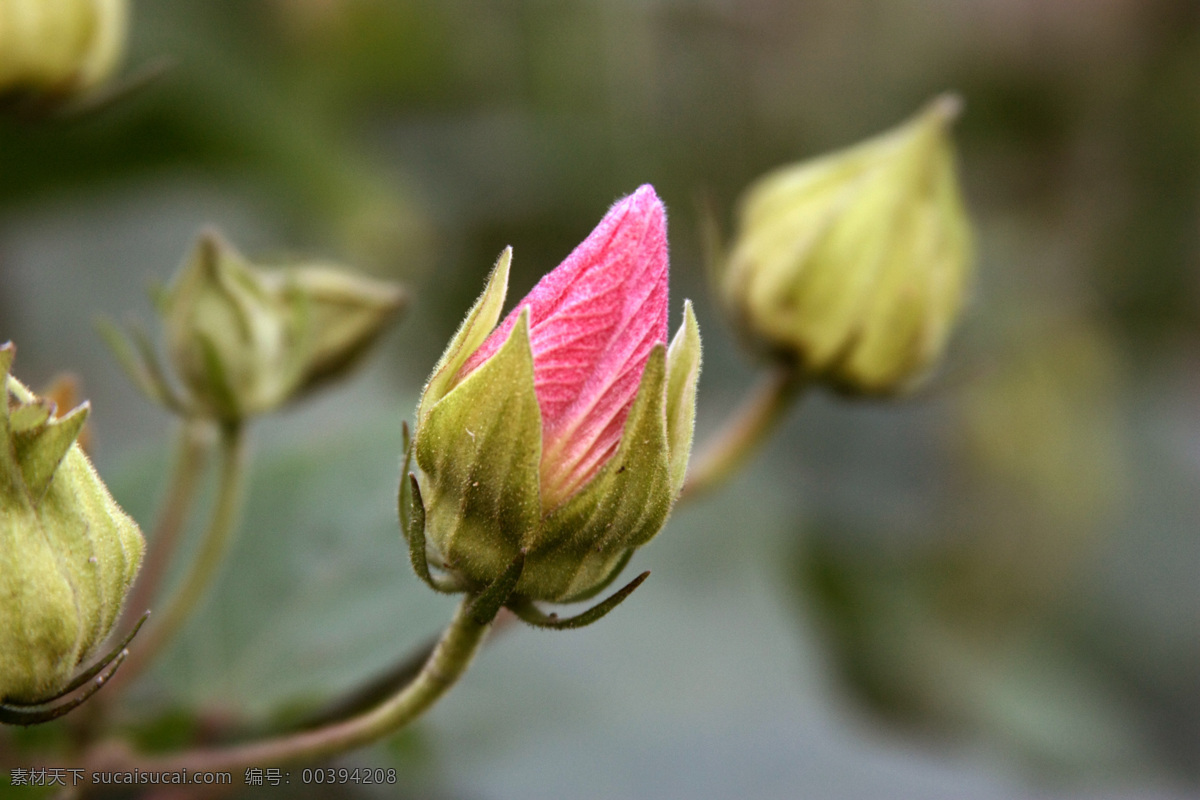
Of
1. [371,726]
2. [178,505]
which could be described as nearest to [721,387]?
[178,505]

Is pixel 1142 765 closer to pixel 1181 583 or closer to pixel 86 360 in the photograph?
pixel 1181 583

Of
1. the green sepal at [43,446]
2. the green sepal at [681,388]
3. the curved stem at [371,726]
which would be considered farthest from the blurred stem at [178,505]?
the green sepal at [681,388]

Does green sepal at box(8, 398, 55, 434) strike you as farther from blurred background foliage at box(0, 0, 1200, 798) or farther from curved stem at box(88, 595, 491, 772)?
blurred background foliage at box(0, 0, 1200, 798)

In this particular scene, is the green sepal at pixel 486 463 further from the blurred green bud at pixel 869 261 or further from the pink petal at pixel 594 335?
the blurred green bud at pixel 869 261

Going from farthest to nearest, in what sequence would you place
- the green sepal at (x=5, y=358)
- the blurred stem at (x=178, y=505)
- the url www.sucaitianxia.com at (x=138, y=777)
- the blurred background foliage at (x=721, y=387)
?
1. the blurred background foliage at (x=721, y=387)
2. the blurred stem at (x=178, y=505)
3. the url www.sucaitianxia.com at (x=138, y=777)
4. the green sepal at (x=5, y=358)

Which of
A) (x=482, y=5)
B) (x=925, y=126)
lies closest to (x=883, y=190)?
(x=925, y=126)

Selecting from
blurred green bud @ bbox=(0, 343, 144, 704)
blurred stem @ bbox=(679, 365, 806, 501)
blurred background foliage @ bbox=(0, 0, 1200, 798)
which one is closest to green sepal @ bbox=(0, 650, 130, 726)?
blurred green bud @ bbox=(0, 343, 144, 704)
